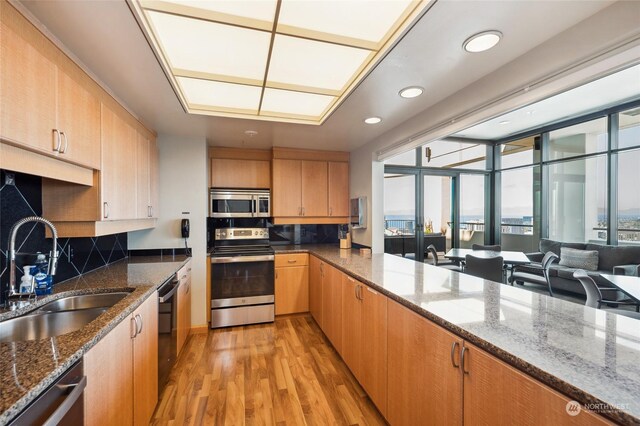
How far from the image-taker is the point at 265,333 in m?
3.20

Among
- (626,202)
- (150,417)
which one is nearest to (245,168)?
(150,417)

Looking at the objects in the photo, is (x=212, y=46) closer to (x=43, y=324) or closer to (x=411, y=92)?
(x=411, y=92)

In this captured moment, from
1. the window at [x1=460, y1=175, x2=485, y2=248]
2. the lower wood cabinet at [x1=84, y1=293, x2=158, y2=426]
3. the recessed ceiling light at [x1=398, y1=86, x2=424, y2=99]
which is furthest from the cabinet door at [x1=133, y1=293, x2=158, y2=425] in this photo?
the window at [x1=460, y1=175, x2=485, y2=248]

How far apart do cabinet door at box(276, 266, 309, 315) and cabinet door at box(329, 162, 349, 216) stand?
1.00m

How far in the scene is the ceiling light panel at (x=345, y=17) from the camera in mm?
1301

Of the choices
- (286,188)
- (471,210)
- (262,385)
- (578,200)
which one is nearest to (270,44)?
(286,188)

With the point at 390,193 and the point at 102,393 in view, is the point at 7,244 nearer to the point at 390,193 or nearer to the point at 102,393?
the point at 102,393

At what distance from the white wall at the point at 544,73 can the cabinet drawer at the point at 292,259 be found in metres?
1.92

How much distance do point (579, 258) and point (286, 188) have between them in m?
4.56

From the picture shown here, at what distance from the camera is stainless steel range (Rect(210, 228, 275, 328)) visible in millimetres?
3287

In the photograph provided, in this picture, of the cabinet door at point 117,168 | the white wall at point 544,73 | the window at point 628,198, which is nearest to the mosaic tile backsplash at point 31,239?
the cabinet door at point 117,168

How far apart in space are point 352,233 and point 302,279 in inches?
39.0

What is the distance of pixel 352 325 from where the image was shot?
7.30 feet

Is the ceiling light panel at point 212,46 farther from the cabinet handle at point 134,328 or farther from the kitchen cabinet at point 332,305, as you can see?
the kitchen cabinet at point 332,305
